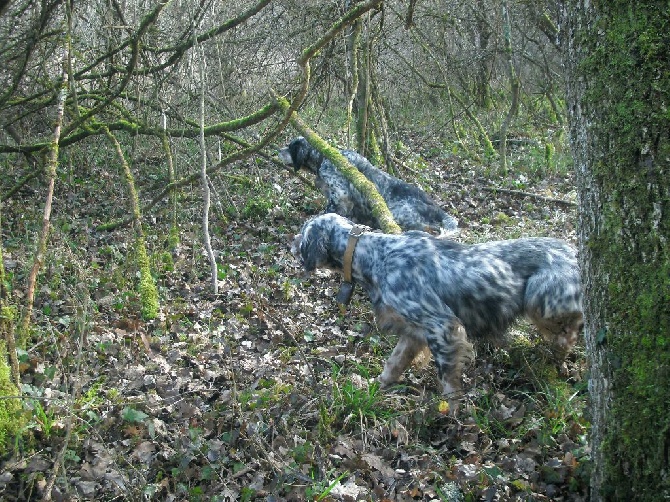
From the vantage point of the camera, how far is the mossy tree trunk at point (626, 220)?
8.19 feet

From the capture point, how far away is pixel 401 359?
5.39 meters

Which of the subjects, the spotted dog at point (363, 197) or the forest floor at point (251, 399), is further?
the spotted dog at point (363, 197)

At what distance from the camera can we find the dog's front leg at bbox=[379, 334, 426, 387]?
17.6 ft

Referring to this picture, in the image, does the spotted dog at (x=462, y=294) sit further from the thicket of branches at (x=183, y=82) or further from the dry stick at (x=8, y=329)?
the dry stick at (x=8, y=329)

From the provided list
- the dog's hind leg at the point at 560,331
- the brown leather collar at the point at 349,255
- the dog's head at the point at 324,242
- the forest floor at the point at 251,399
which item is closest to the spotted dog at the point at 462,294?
the dog's hind leg at the point at 560,331

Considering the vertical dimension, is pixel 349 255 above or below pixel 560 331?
above

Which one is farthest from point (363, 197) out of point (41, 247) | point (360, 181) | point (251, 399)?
point (41, 247)

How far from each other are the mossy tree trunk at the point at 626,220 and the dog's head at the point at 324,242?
10.3 feet

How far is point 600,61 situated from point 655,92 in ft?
0.87

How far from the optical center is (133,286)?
7016 millimetres

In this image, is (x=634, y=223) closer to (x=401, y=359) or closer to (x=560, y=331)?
(x=560, y=331)

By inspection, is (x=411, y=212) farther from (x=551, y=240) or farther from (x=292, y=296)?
(x=551, y=240)

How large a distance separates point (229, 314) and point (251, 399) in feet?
6.44

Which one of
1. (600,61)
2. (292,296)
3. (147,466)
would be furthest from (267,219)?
(600,61)
